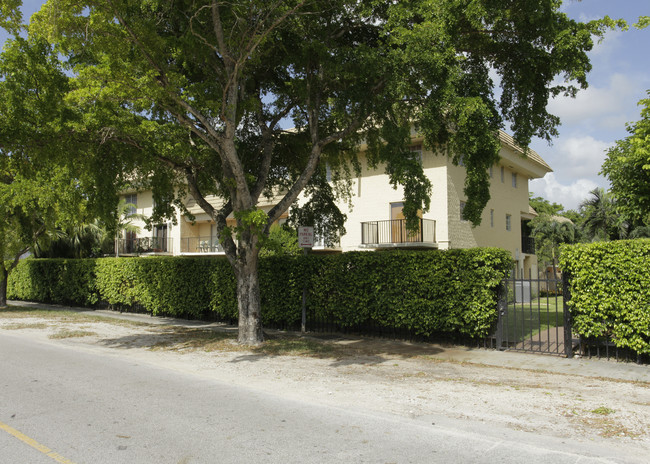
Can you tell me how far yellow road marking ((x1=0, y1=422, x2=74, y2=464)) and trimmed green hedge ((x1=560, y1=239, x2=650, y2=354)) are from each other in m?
9.33

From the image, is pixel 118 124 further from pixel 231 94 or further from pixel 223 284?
pixel 223 284

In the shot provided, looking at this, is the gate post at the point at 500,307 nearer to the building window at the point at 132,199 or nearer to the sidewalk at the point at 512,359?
the sidewalk at the point at 512,359

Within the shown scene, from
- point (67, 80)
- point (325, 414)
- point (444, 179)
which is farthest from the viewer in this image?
point (444, 179)

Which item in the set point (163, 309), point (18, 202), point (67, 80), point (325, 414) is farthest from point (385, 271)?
point (18, 202)

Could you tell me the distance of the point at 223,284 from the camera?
55.2 feet

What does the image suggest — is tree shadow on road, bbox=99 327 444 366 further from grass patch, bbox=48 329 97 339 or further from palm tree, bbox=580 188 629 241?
palm tree, bbox=580 188 629 241

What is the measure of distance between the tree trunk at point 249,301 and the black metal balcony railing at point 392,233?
1187 centimetres

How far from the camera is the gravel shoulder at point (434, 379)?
6492mm

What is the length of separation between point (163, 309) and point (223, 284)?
4123mm

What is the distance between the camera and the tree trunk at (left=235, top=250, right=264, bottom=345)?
41.1 ft

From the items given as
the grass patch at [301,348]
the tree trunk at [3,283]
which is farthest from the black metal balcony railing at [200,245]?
the grass patch at [301,348]

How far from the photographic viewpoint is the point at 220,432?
5758 mm

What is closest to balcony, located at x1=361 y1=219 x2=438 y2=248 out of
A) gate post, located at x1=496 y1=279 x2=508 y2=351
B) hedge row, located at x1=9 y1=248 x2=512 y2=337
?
hedge row, located at x1=9 y1=248 x2=512 y2=337

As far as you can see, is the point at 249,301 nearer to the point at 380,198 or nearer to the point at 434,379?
the point at 434,379
